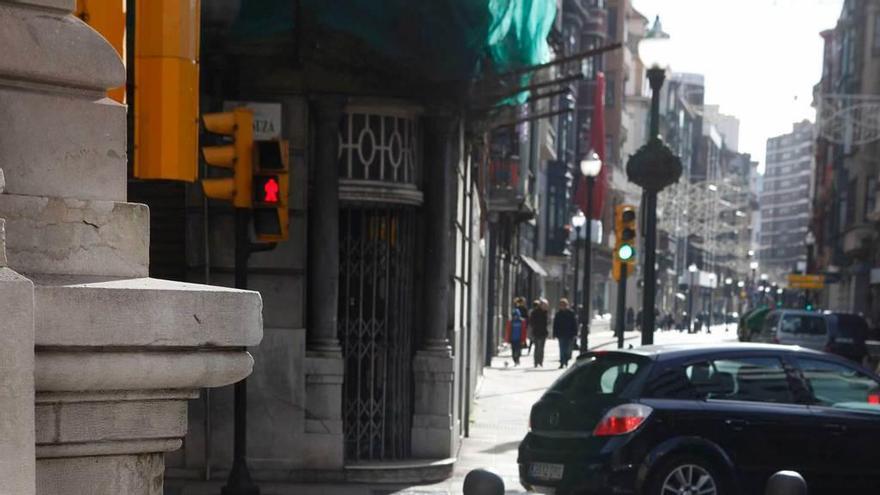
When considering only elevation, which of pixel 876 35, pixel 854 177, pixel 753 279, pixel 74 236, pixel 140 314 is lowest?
pixel 753 279

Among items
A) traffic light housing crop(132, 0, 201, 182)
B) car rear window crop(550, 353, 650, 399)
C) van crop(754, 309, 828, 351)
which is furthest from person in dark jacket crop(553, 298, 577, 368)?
traffic light housing crop(132, 0, 201, 182)

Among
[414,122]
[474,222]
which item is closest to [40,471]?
[414,122]

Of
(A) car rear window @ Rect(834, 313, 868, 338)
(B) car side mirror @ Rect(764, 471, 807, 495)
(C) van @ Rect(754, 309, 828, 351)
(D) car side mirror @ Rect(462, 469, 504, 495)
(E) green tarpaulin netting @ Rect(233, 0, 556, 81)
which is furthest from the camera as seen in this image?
(C) van @ Rect(754, 309, 828, 351)

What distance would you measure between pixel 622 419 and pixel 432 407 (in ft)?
13.1

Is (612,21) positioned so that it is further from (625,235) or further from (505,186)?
(625,235)

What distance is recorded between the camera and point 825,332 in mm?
33562

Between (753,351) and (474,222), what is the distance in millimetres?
9144

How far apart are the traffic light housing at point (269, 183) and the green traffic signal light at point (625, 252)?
48.5 ft

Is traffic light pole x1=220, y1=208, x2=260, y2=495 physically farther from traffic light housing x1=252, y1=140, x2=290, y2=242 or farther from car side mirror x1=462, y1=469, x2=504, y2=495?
car side mirror x1=462, y1=469, x2=504, y2=495

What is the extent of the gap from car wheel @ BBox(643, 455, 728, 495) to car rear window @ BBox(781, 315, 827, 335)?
76.2ft

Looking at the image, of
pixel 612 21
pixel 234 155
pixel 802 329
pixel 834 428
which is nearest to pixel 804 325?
pixel 802 329

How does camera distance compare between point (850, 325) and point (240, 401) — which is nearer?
point (240, 401)

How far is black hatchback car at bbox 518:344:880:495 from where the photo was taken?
36.7ft

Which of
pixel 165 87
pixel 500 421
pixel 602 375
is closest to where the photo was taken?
pixel 165 87
